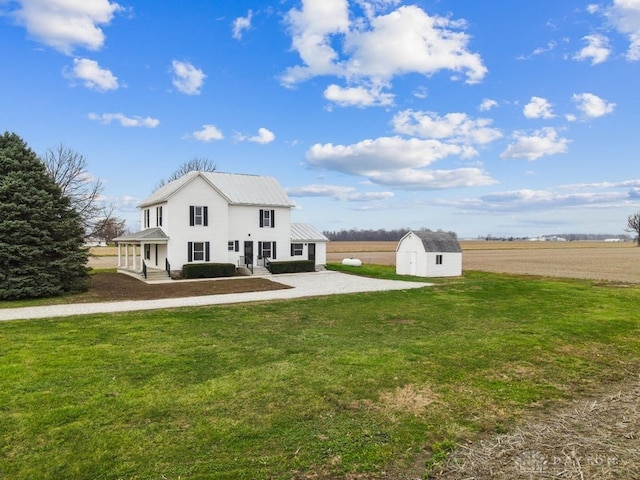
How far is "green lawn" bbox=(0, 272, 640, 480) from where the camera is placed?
4758mm

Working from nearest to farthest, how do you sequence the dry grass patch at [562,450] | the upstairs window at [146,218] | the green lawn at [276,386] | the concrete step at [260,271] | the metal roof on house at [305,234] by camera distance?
1. the dry grass patch at [562,450]
2. the green lawn at [276,386]
3. the concrete step at [260,271]
4. the upstairs window at [146,218]
5. the metal roof on house at [305,234]

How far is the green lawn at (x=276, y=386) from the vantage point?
4758 mm

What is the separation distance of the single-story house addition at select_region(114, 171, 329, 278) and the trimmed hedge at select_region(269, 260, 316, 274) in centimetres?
160

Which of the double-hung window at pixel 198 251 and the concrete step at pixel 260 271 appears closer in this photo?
the double-hung window at pixel 198 251

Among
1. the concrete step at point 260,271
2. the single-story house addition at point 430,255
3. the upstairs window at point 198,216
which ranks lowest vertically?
the concrete step at point 260,271

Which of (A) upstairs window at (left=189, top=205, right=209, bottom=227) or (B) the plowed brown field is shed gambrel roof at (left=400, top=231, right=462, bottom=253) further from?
(A) upstairs window at (left=189, top=205, right=209, bottom=227)

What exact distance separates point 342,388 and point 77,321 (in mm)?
9847

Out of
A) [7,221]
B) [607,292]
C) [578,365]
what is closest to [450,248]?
[607,292]

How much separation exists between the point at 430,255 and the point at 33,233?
23045 mm

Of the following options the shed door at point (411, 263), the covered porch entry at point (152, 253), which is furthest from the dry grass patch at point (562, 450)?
the covered porch entry at point (152, 253)

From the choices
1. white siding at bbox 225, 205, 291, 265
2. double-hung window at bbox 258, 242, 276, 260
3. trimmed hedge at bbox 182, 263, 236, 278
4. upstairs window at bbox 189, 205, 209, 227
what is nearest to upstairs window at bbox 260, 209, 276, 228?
white siding at bbox 225, 205, 291, 265

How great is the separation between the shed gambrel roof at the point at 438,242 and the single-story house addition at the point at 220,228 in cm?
858

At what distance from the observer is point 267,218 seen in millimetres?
30906

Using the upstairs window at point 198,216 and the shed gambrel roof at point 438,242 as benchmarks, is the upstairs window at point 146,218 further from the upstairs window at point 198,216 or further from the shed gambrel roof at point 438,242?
the shed gambrel roof at point 438,242
